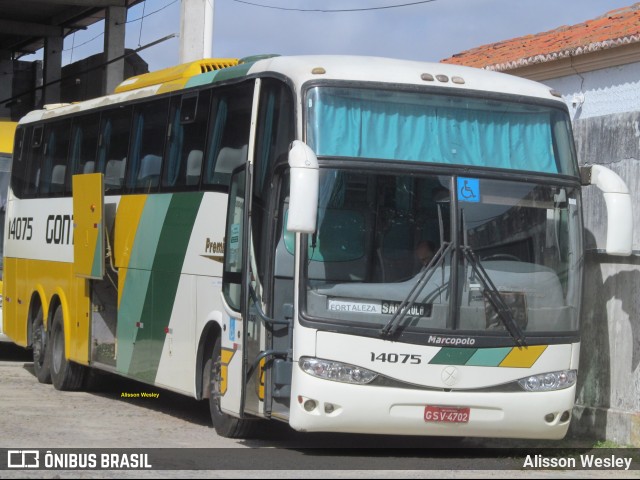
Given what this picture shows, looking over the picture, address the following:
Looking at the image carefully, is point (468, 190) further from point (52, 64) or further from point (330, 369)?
point (52, 64)

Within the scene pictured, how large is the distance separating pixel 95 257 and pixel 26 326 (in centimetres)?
363

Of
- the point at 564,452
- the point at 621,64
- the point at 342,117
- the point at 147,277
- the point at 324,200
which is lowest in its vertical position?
the point at 564,452

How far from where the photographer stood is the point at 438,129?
32.9 feet

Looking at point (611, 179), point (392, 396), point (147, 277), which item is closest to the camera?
point (392, 396)

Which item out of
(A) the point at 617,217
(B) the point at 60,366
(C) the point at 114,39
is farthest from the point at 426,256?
(C) the point at 114,39

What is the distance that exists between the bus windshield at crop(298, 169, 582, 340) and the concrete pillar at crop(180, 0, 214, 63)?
1148 cm

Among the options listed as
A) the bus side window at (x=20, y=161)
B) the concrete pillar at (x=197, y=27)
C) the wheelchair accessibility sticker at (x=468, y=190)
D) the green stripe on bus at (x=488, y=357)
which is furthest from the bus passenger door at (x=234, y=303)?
the concrete pillar at (x=197, y=27)

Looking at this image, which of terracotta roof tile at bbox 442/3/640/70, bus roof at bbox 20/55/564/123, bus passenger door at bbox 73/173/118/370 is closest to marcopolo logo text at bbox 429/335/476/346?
bus roof at bbox 20/55/564/123

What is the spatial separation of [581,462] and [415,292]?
7.32 ft

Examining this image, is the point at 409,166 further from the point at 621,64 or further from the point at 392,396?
the point at 621,64

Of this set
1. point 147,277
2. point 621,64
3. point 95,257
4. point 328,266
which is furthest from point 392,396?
point 621,64

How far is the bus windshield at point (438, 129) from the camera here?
32.0 feet

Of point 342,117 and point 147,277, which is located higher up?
point 342,117

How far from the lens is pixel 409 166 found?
9.74m
